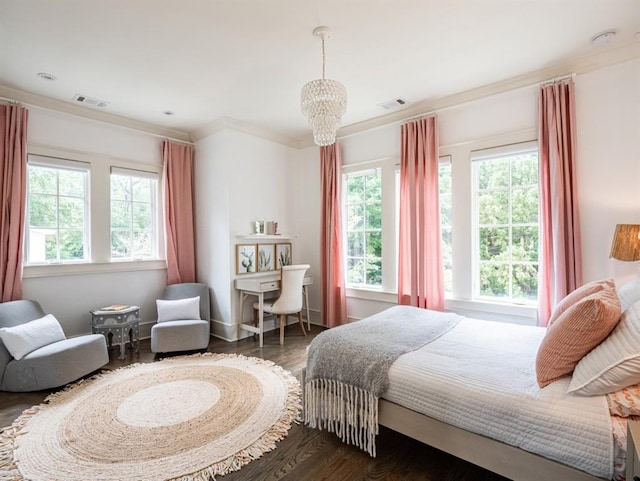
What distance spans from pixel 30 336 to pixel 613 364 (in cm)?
400

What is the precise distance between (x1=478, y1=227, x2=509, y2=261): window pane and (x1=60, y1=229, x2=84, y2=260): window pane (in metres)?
4.62

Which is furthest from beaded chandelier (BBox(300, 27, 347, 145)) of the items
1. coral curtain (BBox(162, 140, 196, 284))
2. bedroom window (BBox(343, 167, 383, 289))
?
coral curtain (BBox(162, 140, 196, 284))

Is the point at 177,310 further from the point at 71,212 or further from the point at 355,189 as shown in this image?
the point at 355,189

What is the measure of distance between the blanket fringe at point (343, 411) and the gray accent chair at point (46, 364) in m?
2.15

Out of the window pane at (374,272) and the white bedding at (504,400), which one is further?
the window pane at (374,272)

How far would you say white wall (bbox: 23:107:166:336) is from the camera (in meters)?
3.56

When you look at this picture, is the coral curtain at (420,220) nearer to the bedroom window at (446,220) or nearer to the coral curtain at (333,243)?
the bedroom window at (446,220)

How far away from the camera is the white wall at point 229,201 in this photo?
165 inches

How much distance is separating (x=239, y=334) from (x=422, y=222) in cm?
272

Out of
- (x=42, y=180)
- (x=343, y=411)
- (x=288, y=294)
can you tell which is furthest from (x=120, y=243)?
(x=343, y=411)

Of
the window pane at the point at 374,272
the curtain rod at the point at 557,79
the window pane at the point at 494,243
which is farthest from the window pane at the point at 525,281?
the curtain rod at the point at 557,79

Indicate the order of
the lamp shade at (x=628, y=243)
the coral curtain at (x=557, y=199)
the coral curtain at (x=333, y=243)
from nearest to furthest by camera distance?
1. the lamp shade at (x=628, y=243)
2. the coral curtain at (x=557, y=199)
3. the coral curtain at (x=333, y=243)

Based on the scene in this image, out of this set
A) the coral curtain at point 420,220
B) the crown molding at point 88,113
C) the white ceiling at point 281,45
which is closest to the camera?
the white ceiling at point 281,45

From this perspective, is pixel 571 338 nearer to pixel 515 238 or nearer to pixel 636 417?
pixel 636 417
